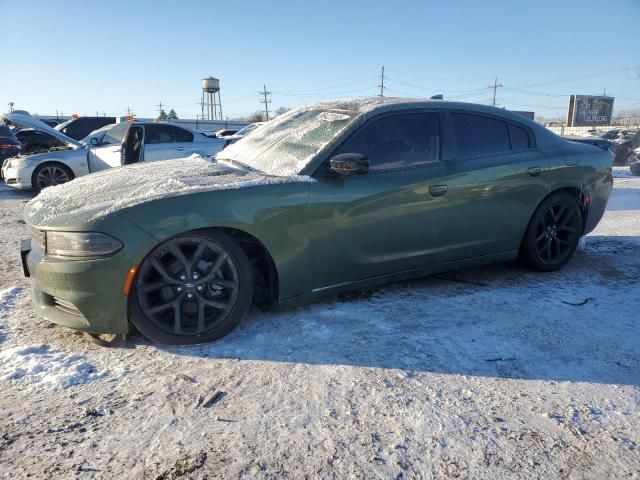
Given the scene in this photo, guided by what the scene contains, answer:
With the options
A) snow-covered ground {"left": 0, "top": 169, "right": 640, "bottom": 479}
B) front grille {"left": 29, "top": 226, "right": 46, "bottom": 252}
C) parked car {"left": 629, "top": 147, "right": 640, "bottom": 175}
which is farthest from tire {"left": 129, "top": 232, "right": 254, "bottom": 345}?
parked car {"left": 629, "top": 147, "right": 640, "bottom": 175}

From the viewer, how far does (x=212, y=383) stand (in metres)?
2.51

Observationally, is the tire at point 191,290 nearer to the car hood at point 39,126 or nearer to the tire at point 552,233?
the tire at point 552,233

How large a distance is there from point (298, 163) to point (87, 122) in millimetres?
19402

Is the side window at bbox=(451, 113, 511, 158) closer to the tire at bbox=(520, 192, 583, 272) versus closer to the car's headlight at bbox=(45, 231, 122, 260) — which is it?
the tire at bbox=(520, 192, 583, 272)

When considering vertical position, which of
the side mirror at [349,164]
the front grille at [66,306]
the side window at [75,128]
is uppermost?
the side window at [75,128]

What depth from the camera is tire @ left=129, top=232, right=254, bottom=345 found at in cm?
281

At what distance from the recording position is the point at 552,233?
4359mm

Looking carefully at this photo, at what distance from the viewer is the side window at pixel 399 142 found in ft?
11.3

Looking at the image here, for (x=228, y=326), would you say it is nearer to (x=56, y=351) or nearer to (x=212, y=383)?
(x=212, y=383)

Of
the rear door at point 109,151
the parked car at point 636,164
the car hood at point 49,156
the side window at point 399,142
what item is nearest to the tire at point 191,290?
the side window at point 399,142

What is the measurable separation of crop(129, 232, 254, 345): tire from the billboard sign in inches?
1958

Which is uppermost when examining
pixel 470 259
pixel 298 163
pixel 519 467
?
Answer: pixel 298 163

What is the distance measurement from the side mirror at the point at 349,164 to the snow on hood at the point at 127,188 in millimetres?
204

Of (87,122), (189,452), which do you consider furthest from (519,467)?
(87,122)
